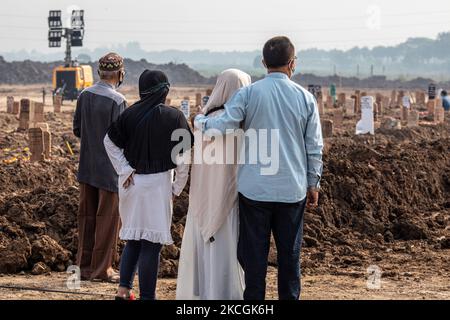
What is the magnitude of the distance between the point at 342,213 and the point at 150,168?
463 cm

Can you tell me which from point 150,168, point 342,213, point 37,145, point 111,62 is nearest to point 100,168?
point 111,62

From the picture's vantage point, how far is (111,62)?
759cm

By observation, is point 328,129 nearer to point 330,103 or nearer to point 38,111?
point 38,111

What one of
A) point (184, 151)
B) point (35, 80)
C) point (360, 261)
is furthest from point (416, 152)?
point (35, 80)

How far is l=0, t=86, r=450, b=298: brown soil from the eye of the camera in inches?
344

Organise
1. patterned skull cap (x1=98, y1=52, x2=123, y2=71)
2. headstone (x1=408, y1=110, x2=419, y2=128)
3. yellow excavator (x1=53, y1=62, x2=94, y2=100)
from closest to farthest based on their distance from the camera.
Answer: patterned skull cap (x1=98, y1=52, x2=123, y2=71), headstone (x1=408, y1=110, x2=419, y2=128), yellow excavator (x1=53, y1=62, x2=94, y2=100)

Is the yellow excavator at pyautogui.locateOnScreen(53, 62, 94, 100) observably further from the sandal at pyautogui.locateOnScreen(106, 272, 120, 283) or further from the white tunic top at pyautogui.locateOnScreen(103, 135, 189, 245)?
the white tunic top at pyautogui.locateOnScreen(103, 135, 189, 245)

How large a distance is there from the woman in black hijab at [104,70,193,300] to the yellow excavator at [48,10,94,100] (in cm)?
A: 4658

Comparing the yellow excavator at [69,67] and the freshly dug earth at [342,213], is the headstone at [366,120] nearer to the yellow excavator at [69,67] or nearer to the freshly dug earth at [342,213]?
the freshly dug earth at [342,213]

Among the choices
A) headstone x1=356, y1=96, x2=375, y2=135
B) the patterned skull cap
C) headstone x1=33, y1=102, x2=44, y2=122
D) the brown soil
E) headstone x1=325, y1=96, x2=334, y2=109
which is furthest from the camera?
headstone x1=325, y1=96, x2=334, y2=109

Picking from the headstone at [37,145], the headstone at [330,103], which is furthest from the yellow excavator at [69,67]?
the headstone at [37,145]

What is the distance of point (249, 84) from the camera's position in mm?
6359

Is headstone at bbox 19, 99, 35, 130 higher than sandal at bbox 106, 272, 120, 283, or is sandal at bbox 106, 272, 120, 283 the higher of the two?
headstone at bbox 19, 99, 35, 130

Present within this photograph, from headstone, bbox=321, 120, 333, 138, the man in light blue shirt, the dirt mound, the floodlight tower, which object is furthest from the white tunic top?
the dirt mound
